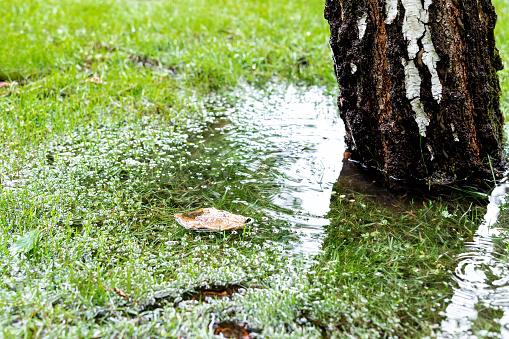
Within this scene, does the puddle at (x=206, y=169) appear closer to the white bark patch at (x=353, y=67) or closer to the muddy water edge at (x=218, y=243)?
the muddy water edge at (x=218, y=243)

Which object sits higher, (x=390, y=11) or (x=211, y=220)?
(x=390, y=11)

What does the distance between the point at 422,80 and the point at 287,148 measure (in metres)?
1.04

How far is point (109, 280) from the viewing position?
1.77 m

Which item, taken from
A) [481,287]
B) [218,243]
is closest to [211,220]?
[218,243]

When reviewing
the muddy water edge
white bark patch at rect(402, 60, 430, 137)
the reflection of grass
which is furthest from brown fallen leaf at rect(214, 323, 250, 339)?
white bark patch at rect(402, 60, 430, 137)

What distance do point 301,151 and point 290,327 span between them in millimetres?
1640

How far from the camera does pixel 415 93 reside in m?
2.47

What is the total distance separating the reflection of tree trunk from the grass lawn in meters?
0.37

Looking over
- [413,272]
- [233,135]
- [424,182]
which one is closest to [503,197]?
[424,182]

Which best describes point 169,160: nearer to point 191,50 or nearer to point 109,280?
point 109,280

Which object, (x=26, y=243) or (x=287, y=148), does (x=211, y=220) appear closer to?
(x=26, y=243)

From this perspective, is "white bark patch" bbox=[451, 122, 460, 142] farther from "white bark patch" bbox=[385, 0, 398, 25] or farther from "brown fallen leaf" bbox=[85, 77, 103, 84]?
"brown fallen leaf" bbox=[85, 77, 103, 84]

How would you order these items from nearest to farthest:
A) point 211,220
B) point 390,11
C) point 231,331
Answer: point 231,331 < point 211,220 < point 390,11

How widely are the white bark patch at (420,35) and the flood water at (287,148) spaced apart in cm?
84
